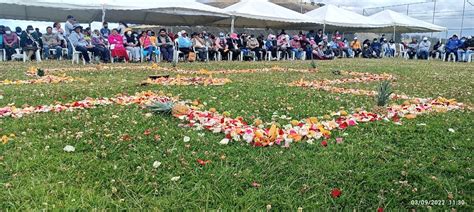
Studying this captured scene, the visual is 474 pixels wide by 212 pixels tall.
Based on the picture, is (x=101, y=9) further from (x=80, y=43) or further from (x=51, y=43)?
(x=80, y=43)

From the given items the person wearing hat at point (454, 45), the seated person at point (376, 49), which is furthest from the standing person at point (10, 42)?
the person wearing hat at point (454, 45)

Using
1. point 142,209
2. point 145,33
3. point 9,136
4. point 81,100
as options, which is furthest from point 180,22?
point 142,209

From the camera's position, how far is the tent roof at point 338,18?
27.0 meters

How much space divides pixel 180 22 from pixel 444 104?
21733 mm

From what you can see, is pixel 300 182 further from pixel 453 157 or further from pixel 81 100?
pixel 81 100

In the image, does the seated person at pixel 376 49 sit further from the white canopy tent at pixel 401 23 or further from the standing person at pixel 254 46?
the standing person at pixel 254 46

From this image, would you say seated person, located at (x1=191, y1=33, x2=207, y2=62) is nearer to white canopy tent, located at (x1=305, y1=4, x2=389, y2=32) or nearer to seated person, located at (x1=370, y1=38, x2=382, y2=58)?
white canopy tent, located at (x1=305, y1=4, x2=389, y2=32)

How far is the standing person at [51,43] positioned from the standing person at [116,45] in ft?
9.56

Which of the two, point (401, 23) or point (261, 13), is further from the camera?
point (401, 23)

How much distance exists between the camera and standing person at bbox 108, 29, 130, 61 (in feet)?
55.0

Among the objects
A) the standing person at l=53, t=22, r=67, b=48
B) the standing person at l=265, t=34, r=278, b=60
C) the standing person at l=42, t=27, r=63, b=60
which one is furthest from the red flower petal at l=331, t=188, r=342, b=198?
the standing person at l=265, t=34, r=278, b=60

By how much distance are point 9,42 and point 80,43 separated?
382 centimetres

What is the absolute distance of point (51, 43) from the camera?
60.4ft

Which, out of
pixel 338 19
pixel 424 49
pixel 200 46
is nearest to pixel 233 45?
pixel 200 46
